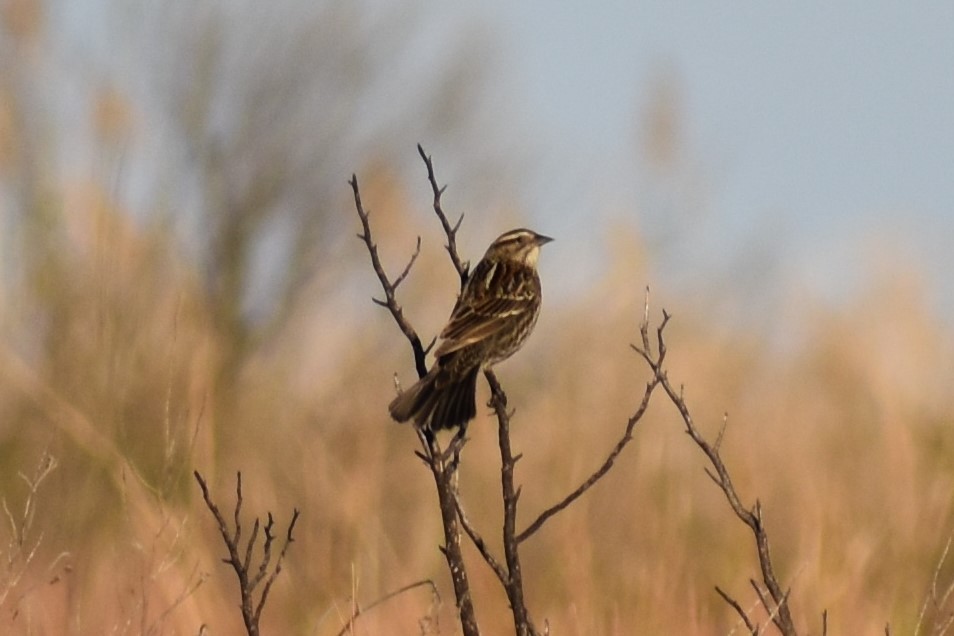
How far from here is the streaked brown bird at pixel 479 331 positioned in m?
3.62

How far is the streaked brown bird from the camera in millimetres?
3619

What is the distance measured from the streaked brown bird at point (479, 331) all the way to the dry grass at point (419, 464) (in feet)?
2.98

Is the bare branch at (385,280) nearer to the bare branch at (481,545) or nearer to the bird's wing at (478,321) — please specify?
the bare branch at (481,545)

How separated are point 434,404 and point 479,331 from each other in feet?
1.62

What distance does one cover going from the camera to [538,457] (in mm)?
7641

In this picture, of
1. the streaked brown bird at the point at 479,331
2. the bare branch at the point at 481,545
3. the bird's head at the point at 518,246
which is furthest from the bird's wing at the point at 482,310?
the bare branch at the point at 481,545

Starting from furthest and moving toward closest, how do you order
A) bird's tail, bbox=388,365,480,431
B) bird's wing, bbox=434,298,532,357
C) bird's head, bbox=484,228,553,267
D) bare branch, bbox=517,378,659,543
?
1. bird's head, bbox=484,228,553,267
2. bird's wing, bbox=434,298,532,357
3. bird's tail, bbox=388,365,480,431
4. bare branch, bbox=517,378,659,543

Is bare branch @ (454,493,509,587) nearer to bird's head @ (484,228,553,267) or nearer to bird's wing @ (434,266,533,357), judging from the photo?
bird's wing @ (434,266,533,357)

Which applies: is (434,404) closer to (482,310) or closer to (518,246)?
(482,310)

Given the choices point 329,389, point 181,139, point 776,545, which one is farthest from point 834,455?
point 181,139

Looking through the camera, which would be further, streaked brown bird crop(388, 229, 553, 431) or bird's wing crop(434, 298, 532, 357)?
bird's wing crop(434, 298, 532, 357)

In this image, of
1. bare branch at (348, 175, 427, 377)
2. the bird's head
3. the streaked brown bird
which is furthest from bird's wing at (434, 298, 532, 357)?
bare branch at (348, 175, 427, 377)

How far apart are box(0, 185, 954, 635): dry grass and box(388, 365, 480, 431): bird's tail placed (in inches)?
50.9

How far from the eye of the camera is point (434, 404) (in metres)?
3.64
